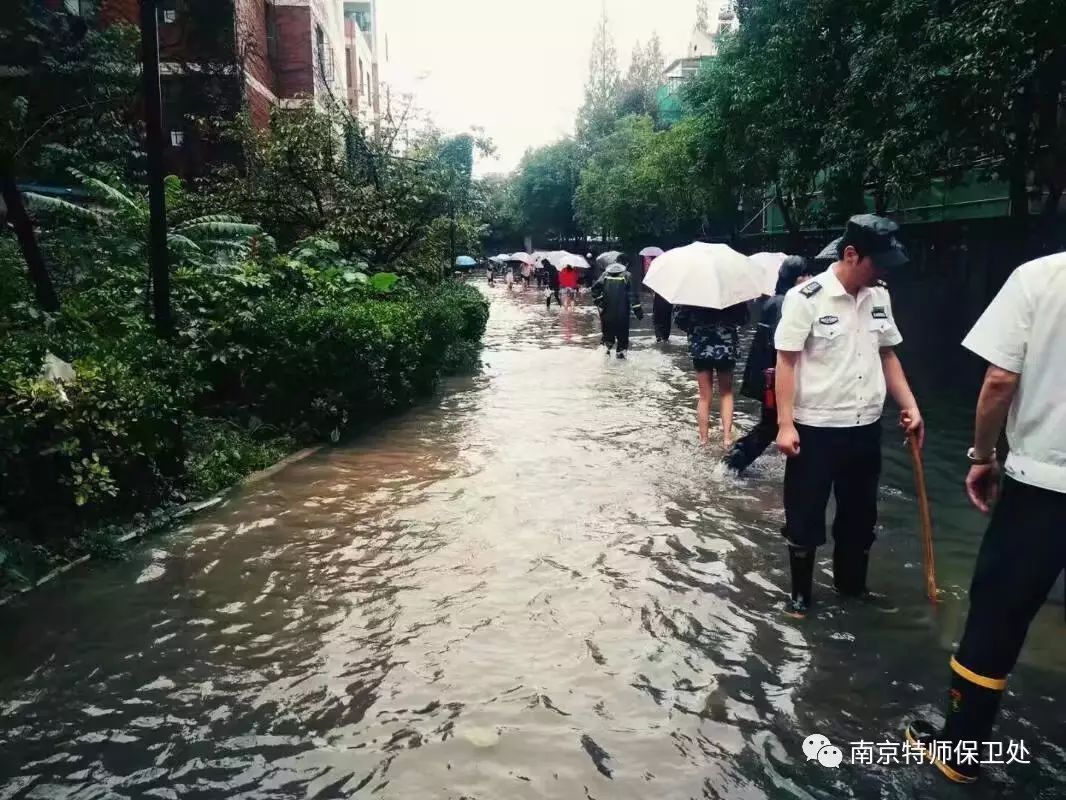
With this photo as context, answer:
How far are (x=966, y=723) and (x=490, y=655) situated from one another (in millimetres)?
2210

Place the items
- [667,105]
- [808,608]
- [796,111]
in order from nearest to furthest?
1. [808,608]
2. [796,111]
3. [667,105]

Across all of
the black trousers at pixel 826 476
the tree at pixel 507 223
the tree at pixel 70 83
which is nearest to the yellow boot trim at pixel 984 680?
the black trousers at pixel 826 476

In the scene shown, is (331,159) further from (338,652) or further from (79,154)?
(338,652)

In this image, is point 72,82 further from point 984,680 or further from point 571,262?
point 571,262

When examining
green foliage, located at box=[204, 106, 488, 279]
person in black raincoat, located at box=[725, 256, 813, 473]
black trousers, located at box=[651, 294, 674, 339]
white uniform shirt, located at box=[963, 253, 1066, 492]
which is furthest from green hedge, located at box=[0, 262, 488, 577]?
black trousers, located at box=[651, 294, 674, 339]

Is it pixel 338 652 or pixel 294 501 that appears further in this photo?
pixel 294 501

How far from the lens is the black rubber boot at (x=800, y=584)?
4.88 m

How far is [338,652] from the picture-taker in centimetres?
459

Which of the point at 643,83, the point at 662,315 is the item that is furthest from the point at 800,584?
the point at 643,83

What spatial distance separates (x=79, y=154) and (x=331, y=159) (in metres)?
4.06

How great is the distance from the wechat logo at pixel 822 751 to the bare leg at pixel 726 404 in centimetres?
556

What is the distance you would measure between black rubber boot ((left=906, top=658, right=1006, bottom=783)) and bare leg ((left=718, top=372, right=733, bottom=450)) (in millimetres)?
5806

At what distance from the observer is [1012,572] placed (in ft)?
10.2

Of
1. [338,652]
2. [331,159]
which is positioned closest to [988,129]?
[331,159]
